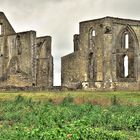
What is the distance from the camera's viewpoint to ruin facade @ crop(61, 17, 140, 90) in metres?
51.7

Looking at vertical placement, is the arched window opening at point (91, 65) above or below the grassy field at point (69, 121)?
above

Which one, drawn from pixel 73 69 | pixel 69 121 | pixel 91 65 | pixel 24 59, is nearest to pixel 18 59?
pixel 24 59

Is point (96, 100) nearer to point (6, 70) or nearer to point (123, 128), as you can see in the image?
point (123, 128)

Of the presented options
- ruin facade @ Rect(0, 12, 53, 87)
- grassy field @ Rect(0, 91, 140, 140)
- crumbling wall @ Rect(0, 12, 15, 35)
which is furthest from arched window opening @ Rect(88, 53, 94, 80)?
grassy field @ Rect(0, 91, 140, 140)

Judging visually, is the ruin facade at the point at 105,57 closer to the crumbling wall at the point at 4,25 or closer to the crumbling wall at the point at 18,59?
the crumbling wall at the point at 18,59

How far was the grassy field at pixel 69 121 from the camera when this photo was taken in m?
13.9

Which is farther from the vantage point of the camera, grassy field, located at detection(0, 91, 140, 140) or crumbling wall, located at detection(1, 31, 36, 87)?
crumbling wall, located at detection(1, 31, 36, 87)

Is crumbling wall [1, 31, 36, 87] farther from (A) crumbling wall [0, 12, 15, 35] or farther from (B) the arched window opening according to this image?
(B) the arched window opening

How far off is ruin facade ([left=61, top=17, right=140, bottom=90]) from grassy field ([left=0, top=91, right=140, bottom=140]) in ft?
54.1

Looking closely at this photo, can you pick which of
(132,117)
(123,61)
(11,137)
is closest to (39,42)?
(123,61)

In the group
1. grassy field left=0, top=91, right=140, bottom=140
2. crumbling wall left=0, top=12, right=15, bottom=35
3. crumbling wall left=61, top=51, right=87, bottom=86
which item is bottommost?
grassy field left=0, top=91, right=140, bottom=140

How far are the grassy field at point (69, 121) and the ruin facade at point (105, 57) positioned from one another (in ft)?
54.1

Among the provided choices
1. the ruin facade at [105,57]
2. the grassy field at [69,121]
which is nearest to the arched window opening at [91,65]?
the ruin facade at [105,57]

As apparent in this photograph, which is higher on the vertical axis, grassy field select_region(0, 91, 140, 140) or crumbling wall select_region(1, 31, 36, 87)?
crumbling wall select_region(1, 31, 36, 87)
